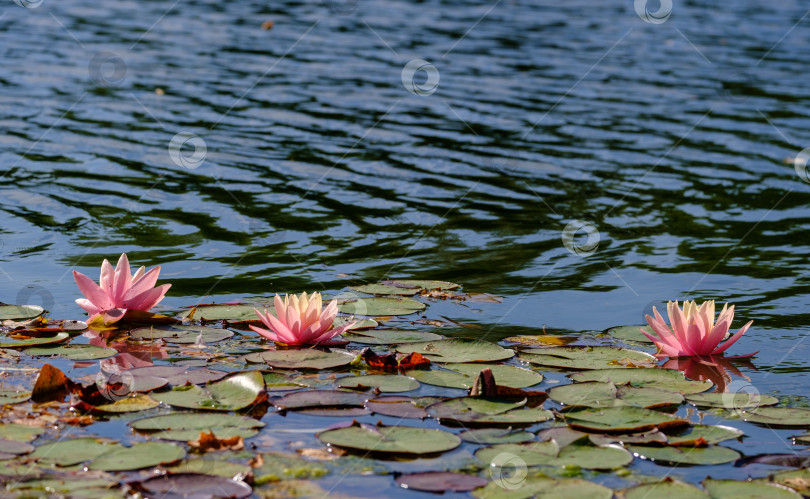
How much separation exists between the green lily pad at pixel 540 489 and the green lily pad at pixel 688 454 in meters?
0.35

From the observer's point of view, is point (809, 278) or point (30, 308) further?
point (809, 278)

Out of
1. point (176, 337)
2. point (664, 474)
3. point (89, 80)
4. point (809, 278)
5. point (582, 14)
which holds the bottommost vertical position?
point (664, 474)

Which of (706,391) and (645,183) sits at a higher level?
(645,183)

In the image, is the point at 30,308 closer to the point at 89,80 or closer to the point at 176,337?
the point at 176,337

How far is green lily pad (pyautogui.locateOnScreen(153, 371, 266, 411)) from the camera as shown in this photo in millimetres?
3254

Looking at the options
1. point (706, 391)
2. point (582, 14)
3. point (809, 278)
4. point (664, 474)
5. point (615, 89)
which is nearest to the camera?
point (664, 474)

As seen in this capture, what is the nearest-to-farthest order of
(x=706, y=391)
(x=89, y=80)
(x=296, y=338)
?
(x=706, y=391) < (x=296, y=338) < (x=89, y=80)

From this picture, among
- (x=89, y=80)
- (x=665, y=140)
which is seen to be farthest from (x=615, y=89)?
(x=89, y=80)

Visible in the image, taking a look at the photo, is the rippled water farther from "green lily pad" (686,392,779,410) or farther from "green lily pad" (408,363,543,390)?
"green lily pad" (408,363,543,390)

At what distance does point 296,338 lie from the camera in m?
3.92

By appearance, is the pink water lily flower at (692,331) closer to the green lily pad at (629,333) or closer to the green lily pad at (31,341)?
the green lily pad at (629,333)

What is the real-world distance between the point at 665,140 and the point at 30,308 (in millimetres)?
6806

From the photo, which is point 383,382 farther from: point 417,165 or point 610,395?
point 417,165

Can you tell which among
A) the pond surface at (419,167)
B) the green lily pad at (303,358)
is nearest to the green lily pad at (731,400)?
the pond surface at (419,167)
